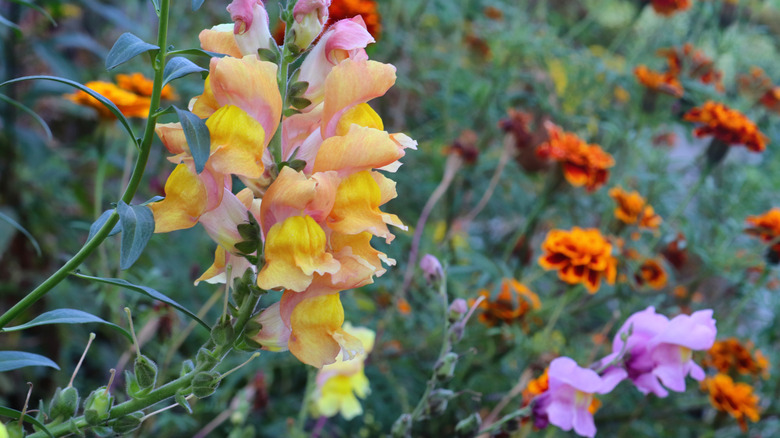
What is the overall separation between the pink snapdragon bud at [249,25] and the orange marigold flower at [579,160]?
65 cm

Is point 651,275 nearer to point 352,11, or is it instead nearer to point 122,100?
point 352,11

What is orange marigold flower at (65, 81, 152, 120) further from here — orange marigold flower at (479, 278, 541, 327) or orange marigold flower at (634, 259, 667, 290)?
orange marigold flower at (634, 259, 667, 290)

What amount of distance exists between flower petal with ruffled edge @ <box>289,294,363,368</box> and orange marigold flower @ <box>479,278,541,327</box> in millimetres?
449

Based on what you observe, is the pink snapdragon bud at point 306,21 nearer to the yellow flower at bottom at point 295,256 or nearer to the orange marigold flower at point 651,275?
the yellow flower at bottom at point 295,256

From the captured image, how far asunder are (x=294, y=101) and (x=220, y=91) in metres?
0.04

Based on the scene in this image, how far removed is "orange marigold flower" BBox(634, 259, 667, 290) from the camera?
973 mm

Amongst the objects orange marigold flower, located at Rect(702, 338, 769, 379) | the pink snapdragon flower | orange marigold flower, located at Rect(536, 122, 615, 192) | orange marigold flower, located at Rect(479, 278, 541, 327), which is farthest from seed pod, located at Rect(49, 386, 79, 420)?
orange marigold flower, located at Rect(702, 338, 769, 379)

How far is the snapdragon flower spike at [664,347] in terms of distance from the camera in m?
0.52

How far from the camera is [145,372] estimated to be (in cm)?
35

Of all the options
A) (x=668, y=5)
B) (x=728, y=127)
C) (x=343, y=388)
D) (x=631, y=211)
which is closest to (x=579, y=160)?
(x=631, y=211)

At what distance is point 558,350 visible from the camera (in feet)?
3.05

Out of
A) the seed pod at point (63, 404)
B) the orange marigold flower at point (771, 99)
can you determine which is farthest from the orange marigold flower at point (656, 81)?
the seed pod at point (63, 404)

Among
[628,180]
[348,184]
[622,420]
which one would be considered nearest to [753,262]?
[622,420]

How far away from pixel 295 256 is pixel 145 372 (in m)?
0.10
